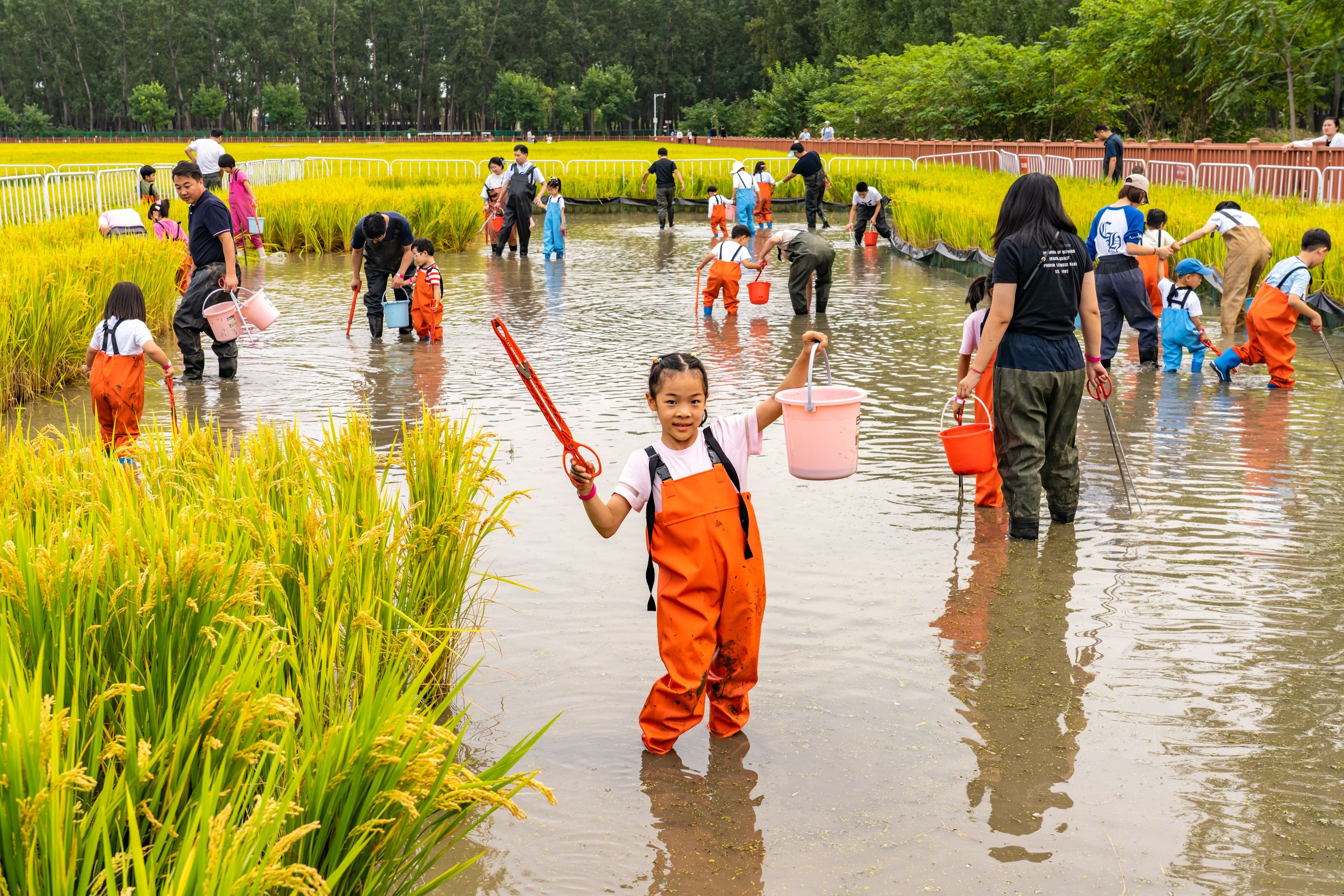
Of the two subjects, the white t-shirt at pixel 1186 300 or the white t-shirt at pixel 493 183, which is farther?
the white t-shirt at pixel 493 183

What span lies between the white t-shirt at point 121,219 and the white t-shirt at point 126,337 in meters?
8.74

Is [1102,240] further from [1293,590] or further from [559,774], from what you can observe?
[559,774]

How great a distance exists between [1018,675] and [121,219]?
13.8 metres

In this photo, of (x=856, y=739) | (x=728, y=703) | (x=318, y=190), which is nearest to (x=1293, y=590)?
(x=856, y=739)

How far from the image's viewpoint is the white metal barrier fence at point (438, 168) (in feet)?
108

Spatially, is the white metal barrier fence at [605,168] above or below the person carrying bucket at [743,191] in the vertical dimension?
above

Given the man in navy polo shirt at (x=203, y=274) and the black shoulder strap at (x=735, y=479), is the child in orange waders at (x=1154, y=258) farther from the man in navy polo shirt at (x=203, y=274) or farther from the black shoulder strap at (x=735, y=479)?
the black shoulder strap at (x=735, y=479)

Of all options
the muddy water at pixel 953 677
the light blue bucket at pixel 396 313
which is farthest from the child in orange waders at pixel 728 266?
the muddy water at pixel 953 677

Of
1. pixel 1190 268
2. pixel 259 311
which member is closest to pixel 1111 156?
pixel 1190 268

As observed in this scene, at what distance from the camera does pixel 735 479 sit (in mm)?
4230

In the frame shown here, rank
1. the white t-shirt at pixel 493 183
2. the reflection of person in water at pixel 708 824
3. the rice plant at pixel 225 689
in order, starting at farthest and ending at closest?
the white t-shirt at pixel 493 183
the reflection of person in water at pixel 708 824
the rice plant at pixel 225 689

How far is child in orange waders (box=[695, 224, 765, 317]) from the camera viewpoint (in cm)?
1439

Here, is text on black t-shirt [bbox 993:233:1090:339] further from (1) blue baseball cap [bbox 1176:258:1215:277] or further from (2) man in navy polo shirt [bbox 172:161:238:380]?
(2) man in navy polo shirt [bbox 172:161:238:380]

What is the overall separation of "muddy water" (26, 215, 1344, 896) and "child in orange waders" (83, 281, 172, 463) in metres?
1.60
